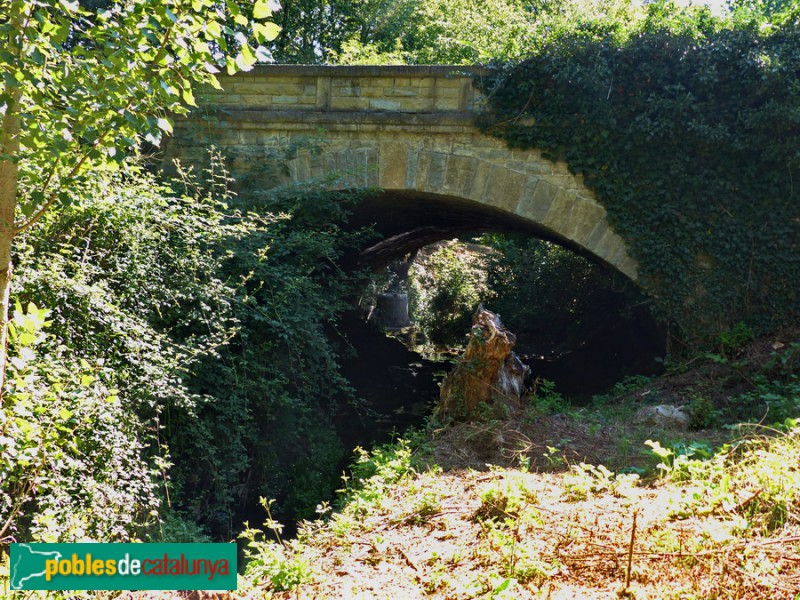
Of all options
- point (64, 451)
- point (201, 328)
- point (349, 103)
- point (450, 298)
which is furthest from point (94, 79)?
point (450, 298)

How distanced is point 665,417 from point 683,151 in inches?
118

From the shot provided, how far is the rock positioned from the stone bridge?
6.33 feet

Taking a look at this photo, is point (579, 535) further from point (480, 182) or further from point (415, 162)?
point (415, 162)

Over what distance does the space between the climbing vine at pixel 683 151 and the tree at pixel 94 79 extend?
197 inches

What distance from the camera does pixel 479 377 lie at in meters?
6.39

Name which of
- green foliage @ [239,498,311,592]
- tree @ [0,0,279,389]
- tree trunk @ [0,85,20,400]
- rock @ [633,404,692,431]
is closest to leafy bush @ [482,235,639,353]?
rock @ [633,404,692,431]

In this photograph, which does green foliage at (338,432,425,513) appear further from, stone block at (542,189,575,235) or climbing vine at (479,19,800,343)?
climbing vine at (479,19,800,343)

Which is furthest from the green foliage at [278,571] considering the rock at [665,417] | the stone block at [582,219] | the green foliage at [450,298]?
the green foliage at [450,298]

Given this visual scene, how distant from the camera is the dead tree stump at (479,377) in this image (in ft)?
21.0

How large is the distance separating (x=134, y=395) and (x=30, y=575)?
6.86 ft

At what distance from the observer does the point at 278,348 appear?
6.58 metres

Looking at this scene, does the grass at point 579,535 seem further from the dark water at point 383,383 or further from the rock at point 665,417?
the dark water at point 383,383

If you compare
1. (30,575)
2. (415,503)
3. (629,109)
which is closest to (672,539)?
(415,503)

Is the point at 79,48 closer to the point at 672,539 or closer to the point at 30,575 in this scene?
the point at 30,575
